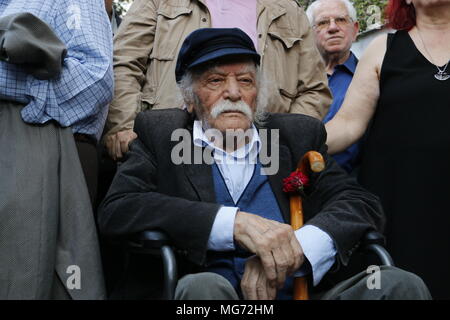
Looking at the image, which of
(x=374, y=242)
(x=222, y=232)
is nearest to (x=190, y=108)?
(x=222, y=232)

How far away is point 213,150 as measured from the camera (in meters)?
2.86

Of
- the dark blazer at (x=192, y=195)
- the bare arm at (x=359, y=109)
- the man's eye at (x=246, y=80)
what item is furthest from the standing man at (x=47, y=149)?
the bare arm at (x=359, y=109)

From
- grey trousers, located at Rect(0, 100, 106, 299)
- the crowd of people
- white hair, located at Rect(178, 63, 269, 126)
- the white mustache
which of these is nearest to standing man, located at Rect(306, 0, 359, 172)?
the crowd of people

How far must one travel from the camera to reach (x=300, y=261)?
2453mm

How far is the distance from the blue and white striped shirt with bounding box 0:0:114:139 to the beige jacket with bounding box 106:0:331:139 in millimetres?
419

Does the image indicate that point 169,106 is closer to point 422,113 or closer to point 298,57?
point 298,57

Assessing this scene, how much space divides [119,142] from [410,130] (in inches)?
54.2

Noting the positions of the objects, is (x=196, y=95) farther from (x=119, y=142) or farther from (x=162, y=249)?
(x=162, y=249)

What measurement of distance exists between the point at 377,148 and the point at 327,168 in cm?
53

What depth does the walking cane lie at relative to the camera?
2516 millimetres

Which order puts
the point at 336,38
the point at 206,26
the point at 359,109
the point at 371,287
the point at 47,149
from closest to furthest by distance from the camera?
the point at 371,287 → the point at 47,149 → the point at 359,109 → the point at 206,26 → the point at 336,38

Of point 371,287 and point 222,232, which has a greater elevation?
point 222,232

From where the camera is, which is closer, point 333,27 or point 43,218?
point 43,218
